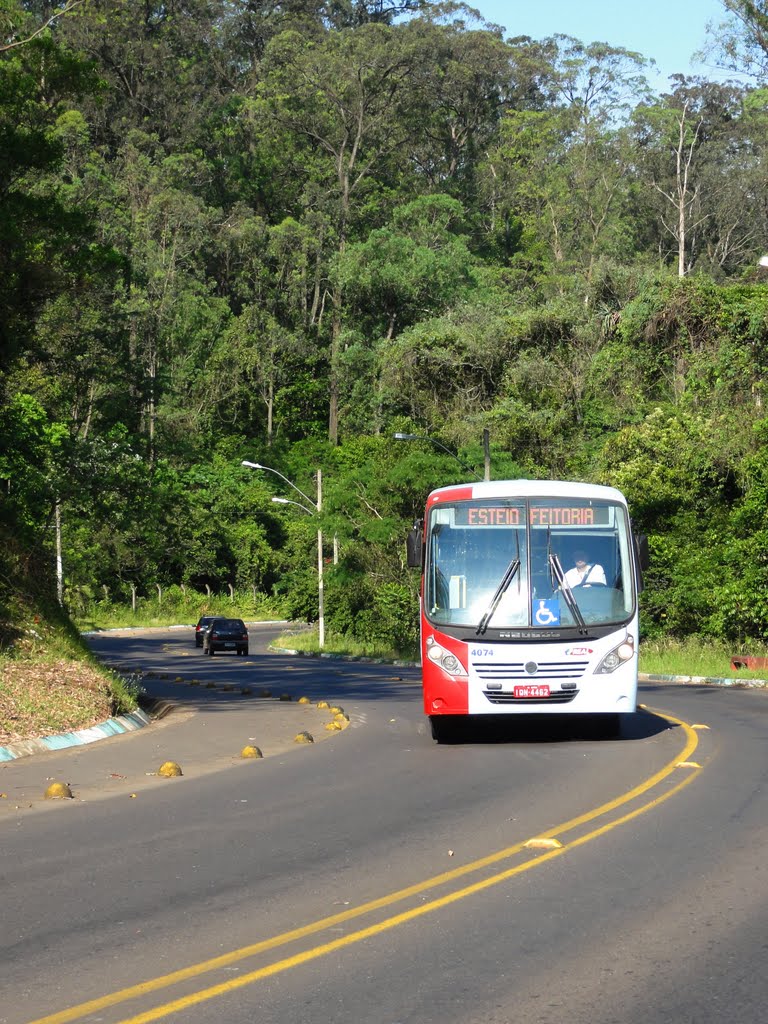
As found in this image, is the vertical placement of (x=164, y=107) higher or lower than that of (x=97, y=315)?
higher

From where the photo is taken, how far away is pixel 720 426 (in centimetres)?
4978

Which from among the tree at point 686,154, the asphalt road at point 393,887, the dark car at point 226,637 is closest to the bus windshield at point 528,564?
the asphalt road at point 393,887

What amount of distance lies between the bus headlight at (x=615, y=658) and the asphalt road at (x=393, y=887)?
937 mm

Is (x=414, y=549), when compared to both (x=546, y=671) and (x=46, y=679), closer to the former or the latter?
(x=546, y=671)

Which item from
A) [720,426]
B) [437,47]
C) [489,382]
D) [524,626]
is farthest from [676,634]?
[437,47]

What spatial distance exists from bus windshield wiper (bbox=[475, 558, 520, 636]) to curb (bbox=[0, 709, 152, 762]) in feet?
17.3

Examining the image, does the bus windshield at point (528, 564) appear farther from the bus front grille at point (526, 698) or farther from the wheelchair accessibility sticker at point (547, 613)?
the bus front grille at point (526, 698)

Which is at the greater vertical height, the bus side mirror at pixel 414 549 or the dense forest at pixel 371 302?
the dense forest at pixel 371 302

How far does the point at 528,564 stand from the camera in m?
17.3

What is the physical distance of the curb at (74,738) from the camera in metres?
16.5

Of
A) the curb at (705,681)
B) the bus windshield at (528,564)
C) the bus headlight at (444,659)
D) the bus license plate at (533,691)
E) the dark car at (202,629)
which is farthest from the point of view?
the dark car at (202,629)

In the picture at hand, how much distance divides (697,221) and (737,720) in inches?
2267

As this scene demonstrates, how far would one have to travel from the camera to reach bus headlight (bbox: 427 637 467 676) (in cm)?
1686

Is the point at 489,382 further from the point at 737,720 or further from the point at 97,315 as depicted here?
the point at 737,720
